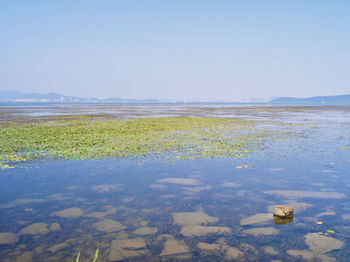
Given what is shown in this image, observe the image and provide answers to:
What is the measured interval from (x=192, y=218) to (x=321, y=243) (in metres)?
2.86

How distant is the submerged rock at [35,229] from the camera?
21.4 ft

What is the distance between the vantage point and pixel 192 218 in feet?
23.8

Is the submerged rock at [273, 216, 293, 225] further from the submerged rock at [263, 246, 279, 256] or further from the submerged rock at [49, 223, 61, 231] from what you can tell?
the submerged rock at [49, 223, 61, 231]

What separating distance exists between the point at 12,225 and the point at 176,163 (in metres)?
7.34

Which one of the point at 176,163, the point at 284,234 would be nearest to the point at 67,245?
the point at 284,234

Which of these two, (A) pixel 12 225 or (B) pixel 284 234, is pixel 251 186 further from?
(A) pixel 12 225

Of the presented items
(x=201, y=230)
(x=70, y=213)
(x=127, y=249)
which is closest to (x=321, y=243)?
(x=201, y=230)

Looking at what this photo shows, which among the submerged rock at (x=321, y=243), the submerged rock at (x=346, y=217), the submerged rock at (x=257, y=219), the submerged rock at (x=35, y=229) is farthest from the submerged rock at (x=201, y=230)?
the submerged rock at (x=35, y=229)

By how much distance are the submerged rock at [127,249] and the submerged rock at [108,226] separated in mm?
574

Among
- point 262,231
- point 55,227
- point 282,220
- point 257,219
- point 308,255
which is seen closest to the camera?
point 308,255

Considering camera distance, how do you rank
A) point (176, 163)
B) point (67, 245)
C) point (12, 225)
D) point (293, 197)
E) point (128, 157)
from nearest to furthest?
point (67, 245) < point (12, 225) < point (293, 197) < point (176, 163) < point (128, 157)

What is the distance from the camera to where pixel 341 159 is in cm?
→ 1366

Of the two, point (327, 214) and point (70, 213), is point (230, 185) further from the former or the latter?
point (70, 213)

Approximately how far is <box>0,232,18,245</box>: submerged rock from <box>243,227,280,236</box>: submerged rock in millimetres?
4964
